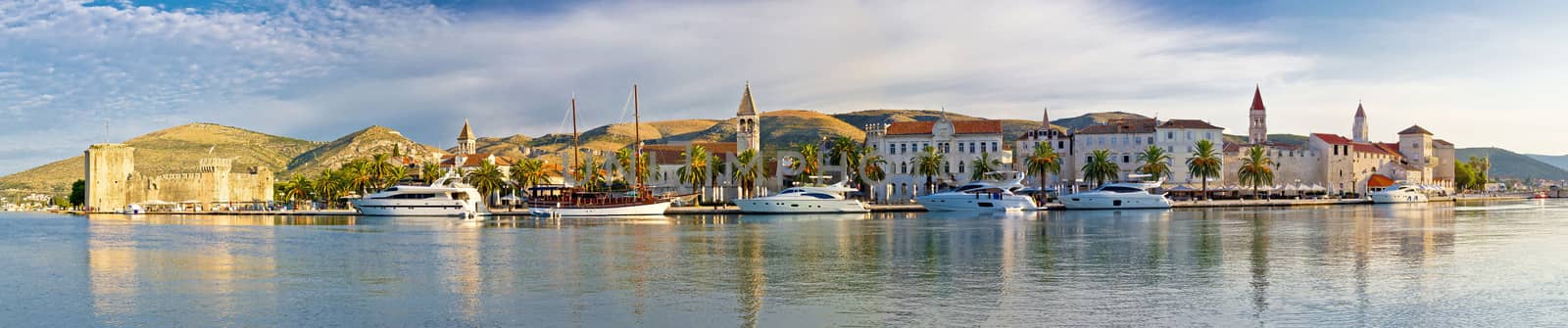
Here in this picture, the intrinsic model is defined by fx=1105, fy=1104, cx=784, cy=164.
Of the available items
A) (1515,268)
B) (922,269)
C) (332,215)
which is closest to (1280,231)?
(1515,268)

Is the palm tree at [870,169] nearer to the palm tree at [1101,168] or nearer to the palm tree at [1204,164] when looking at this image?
the palm tree at [1101,168]

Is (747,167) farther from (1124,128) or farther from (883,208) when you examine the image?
(1124,128)

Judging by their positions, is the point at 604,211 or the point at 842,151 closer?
the point at 604,211

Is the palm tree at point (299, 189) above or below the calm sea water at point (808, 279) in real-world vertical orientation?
above

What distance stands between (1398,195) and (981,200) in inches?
1818

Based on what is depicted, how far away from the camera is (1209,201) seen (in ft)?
294

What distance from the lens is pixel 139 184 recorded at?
114750mm

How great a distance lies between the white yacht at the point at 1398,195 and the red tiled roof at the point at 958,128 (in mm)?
35748

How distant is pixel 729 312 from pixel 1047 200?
73467 millimetres

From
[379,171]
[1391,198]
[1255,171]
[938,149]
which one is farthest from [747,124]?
[1391,198]

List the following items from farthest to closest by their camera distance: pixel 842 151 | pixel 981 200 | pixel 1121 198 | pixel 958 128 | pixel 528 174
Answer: pixel 958 128 < pixel 528 174 < pixel 842 151 < pixel 1121 198 < pixel 981 200

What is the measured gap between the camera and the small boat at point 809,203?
77625 mm

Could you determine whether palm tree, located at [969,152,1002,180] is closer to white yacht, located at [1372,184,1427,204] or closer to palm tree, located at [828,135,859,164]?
palm tree, located at [828,135,859,164]

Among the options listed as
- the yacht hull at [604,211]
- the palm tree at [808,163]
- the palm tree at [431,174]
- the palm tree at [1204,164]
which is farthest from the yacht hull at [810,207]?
the palm tree at [1204,164]
